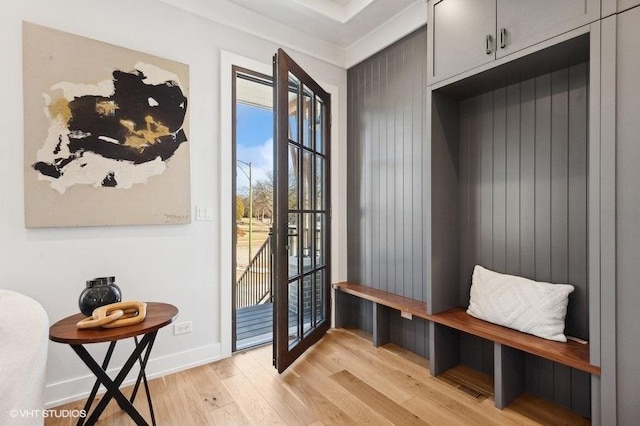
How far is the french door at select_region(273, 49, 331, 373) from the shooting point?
2262mm

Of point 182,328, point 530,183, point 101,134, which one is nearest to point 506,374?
point 530,183

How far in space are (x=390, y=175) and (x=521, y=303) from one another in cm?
140

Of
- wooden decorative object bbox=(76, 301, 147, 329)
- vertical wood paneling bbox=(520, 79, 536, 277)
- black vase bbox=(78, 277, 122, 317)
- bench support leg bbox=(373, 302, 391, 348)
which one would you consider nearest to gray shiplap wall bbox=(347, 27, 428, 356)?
bench support leg bbox=(373, 302, 391, 348)

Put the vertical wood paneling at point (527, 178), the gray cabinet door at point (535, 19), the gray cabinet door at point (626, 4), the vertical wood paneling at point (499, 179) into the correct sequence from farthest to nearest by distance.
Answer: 1. the vertical wood paneling at point (499, 179)
2. the vertical wood paneling at point (527, 178)
3. the gray cabinet door at point (535, 19)
4. the gray cabinet door at point (626, 4)

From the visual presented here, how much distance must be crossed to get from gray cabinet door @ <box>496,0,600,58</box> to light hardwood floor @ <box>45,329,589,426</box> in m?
2.06

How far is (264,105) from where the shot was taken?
4027 millimetres

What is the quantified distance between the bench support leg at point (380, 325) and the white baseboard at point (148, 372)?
4.24 ft

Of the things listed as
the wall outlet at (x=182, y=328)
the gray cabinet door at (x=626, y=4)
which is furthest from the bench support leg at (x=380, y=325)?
the gray cabinet door at (x=626, y=4)

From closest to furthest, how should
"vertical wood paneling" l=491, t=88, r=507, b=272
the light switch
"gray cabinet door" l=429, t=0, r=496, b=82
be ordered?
1. "gray cabinet door" l=429, t=0, r=496, b=82
2. "vertical wood paneling" l=491, t=88, r=507, b=272
3. the light switch

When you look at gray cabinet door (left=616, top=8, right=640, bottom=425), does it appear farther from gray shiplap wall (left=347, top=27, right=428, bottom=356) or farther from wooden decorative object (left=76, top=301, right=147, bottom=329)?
wooden decorative object (left=76, top=301, right=147, bottom=329)

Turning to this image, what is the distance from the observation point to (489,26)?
6.11ft

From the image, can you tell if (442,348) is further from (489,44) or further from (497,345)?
(489,44)

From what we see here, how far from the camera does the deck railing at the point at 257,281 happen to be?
14.0 ft

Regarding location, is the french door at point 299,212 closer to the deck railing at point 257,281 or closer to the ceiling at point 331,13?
the ceiling at point 331,13
